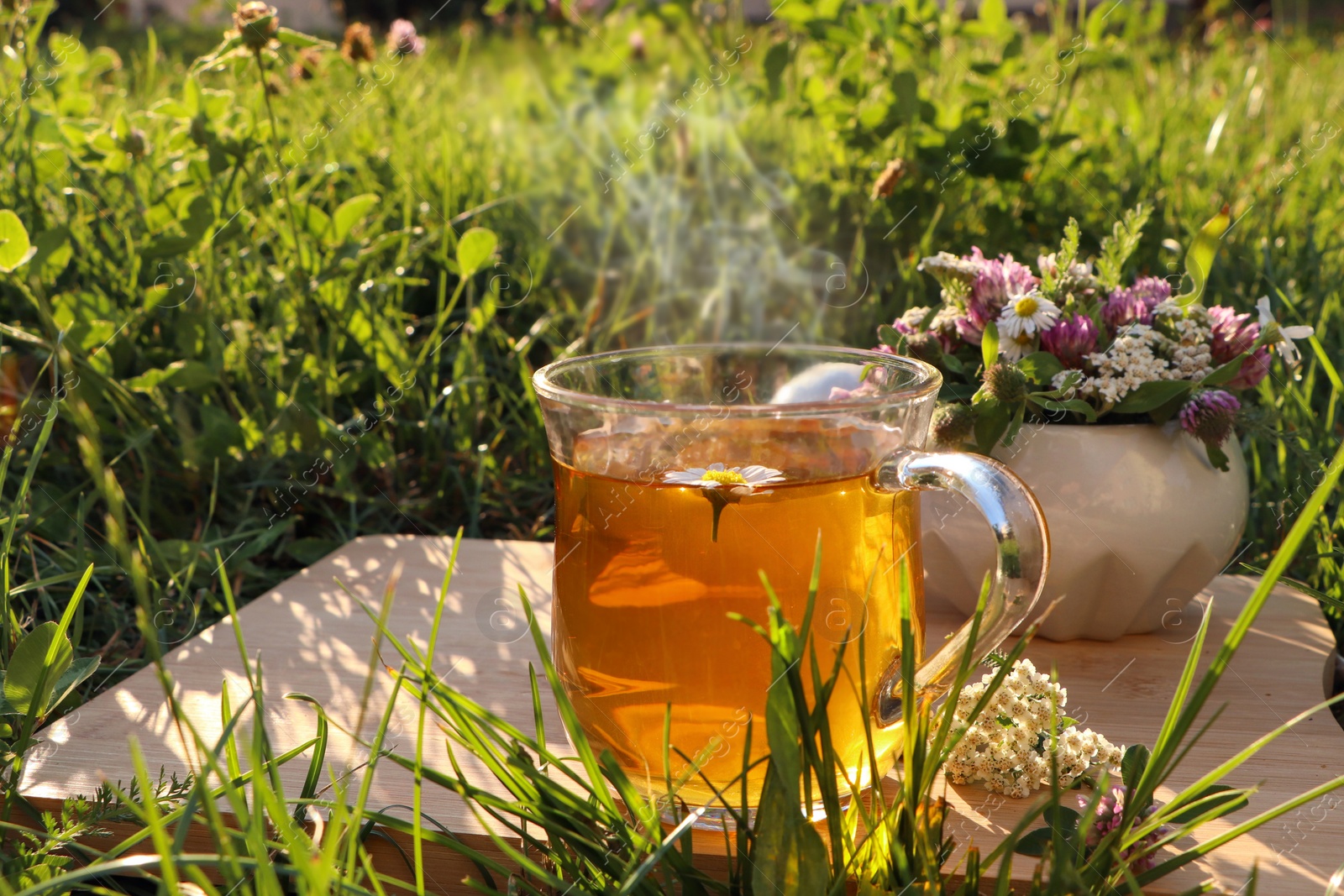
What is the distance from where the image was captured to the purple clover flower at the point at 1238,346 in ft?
3.34

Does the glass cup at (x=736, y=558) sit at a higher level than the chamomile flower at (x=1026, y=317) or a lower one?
lower

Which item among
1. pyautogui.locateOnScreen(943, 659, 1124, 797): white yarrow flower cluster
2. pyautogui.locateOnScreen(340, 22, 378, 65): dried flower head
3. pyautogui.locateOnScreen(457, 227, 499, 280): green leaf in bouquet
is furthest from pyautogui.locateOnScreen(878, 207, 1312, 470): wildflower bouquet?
pyautogui.locateOnScreen(340, 22, 378, 65): dried flower head

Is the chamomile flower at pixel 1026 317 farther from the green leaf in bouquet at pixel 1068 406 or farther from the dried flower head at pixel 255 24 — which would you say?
the dried flower head at pixel 255 24

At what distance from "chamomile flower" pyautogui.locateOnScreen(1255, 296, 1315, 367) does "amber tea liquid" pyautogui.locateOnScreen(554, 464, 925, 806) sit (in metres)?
0.48

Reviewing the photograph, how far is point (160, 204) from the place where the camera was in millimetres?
1590

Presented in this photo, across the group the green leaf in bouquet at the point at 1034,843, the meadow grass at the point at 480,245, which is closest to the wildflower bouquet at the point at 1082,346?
the meadow grass at the point at 480,245

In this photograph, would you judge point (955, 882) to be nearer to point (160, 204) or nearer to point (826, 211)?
point (160, 204)

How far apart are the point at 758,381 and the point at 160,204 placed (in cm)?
110

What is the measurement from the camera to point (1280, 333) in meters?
1.01

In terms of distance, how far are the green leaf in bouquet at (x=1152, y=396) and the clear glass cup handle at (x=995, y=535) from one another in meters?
0.33

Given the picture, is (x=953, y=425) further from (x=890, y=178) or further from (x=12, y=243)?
(x=12, y=243)

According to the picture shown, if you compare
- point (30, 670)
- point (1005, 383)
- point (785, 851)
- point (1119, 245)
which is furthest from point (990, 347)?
point (30, 670)

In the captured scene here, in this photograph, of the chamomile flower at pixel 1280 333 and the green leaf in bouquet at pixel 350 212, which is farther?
the green leaf in bouquet at pixel 350 212

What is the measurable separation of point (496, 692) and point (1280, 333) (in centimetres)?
74
